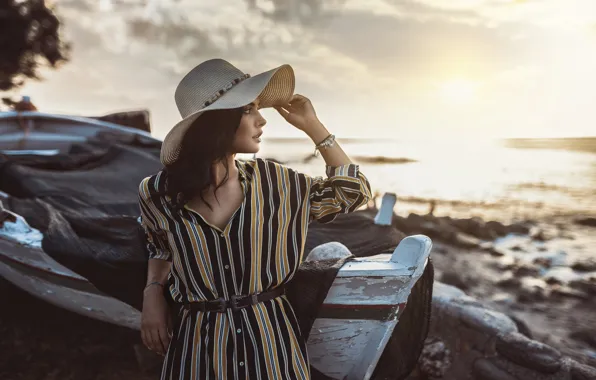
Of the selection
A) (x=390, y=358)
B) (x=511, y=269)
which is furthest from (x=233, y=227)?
(x=511, y=269)

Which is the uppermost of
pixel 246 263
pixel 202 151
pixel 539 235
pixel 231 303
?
pixel 202 151

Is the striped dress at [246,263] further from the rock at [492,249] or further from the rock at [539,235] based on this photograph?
the rock at [539,235]

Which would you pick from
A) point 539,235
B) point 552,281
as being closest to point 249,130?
point 552,281

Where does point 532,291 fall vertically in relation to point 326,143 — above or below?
below

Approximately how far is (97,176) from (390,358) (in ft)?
15.2

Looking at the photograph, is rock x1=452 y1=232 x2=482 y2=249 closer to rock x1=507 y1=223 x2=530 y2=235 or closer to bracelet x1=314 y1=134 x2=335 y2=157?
rock x1=507 y1=223 x2=530 y2=235

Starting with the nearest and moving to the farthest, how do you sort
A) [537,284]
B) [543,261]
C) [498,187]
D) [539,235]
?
[537,284], [543,261], [539,235], [498,187]

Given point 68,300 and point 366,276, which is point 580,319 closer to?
point 366,276

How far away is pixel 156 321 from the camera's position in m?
1.92

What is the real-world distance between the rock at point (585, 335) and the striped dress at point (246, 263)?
4.91 m

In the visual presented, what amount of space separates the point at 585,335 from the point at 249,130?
5.52 metres

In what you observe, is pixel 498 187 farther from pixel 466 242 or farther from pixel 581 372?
pixel 581 372

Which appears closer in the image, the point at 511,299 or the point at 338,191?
the point at 338,191

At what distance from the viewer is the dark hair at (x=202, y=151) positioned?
5.61 ft
